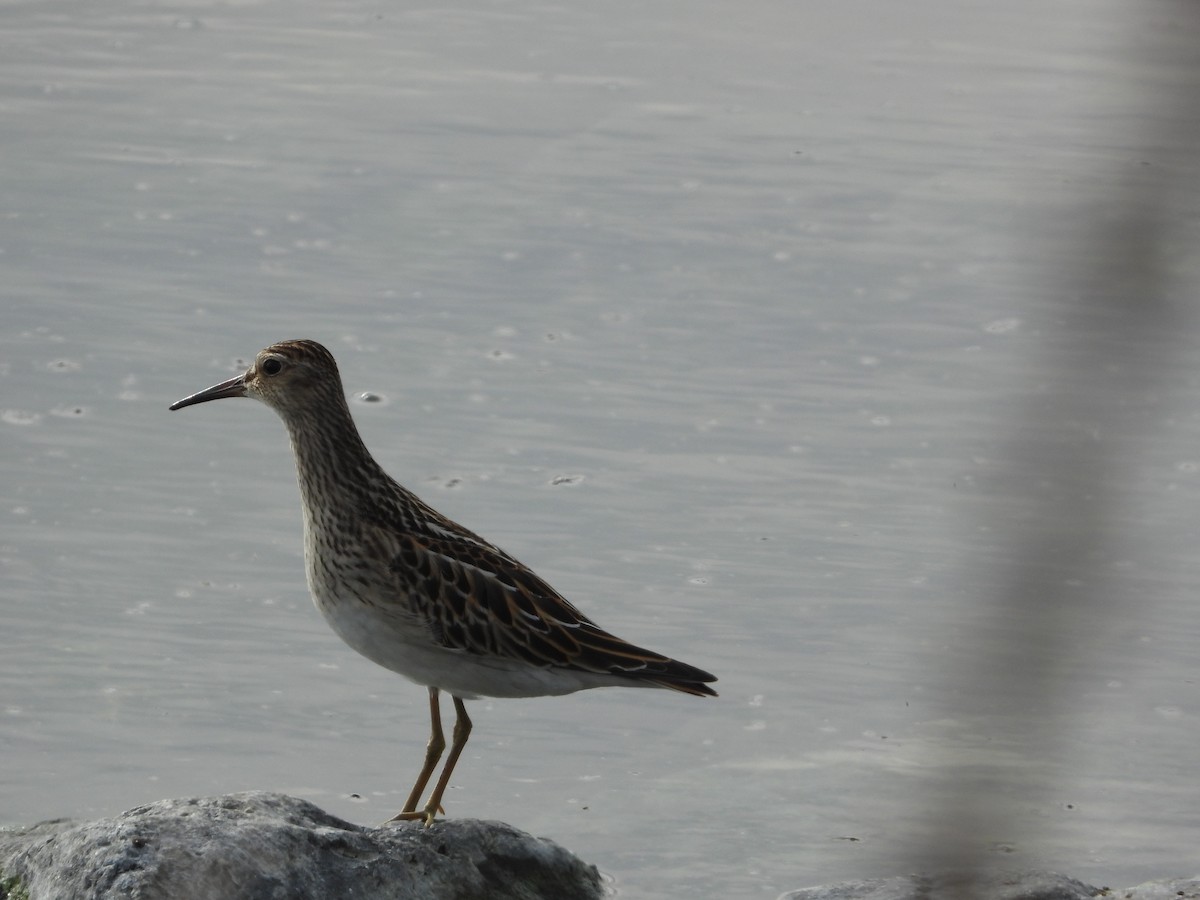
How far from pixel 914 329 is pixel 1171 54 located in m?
11.6

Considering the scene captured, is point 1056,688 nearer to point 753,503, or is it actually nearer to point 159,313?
point 753,503

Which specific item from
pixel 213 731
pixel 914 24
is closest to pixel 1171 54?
pixel 213 731

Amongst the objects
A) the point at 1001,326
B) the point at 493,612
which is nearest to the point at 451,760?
the point at 493,612

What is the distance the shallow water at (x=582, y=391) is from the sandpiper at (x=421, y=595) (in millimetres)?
1044

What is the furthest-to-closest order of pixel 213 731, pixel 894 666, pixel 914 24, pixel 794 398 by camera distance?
pixel 914 24 → pixel 794 398 → pixel 894 666 → pixel 213 731

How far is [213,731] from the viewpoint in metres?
8.54

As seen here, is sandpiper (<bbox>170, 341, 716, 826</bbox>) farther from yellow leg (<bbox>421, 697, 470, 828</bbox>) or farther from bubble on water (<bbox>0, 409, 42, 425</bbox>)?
bubble on water (<bbox>0, 409, 42, 425</bbox>)

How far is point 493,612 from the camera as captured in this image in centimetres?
691

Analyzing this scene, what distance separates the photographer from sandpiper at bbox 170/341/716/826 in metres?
6.79

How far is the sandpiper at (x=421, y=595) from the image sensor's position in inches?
267

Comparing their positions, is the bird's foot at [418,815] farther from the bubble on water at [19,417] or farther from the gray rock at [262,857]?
the bubble on water at [19,417]

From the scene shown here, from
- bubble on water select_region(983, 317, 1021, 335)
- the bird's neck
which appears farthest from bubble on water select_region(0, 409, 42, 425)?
bubble on water select_region(983, 317, 1021, 335)

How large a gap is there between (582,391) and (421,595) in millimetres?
5139

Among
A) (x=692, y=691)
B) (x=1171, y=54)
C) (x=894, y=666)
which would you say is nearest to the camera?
(x=1171, y=54)
